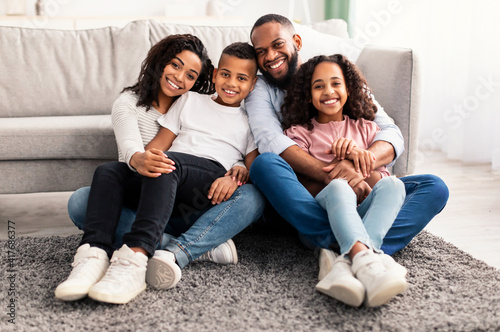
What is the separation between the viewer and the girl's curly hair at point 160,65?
1.61 metres

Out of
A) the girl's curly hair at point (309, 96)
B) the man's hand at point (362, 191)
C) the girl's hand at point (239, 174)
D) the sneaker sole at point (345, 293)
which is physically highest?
the girl's curly hair at point (309, 96)

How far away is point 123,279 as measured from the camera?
1.14 m

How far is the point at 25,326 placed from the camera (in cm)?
106

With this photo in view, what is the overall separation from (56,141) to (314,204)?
37.6 inches

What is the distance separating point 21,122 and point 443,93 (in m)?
2.38

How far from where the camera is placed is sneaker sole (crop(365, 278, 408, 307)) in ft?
3.43

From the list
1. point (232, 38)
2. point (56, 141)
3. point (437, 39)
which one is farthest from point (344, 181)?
point (437, 39)

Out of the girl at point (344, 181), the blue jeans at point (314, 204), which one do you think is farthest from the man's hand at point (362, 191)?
the blue jeans at point (314, 204)

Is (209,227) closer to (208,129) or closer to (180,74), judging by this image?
(208,129)

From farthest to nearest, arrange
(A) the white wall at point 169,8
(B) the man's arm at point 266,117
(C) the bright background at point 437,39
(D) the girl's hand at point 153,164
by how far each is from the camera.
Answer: (A) the white wall at point 169,8 < (C) the bright background at point 437,39 < (B) the man's arm at point 266,117 < (D) the girl's hand at point 153,164

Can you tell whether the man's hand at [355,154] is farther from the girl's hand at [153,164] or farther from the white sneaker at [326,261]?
the girl's hand at [153,164]

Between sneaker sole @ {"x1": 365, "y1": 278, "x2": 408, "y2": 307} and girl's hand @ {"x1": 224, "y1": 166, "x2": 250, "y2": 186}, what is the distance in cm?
52

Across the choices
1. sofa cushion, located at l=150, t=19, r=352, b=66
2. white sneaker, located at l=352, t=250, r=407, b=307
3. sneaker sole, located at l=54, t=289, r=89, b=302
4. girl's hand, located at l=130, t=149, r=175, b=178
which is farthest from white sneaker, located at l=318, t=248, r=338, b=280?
sofa cushion, located at l=150, t=19, r=352, b=66

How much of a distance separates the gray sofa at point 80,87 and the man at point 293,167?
33 centimetres
